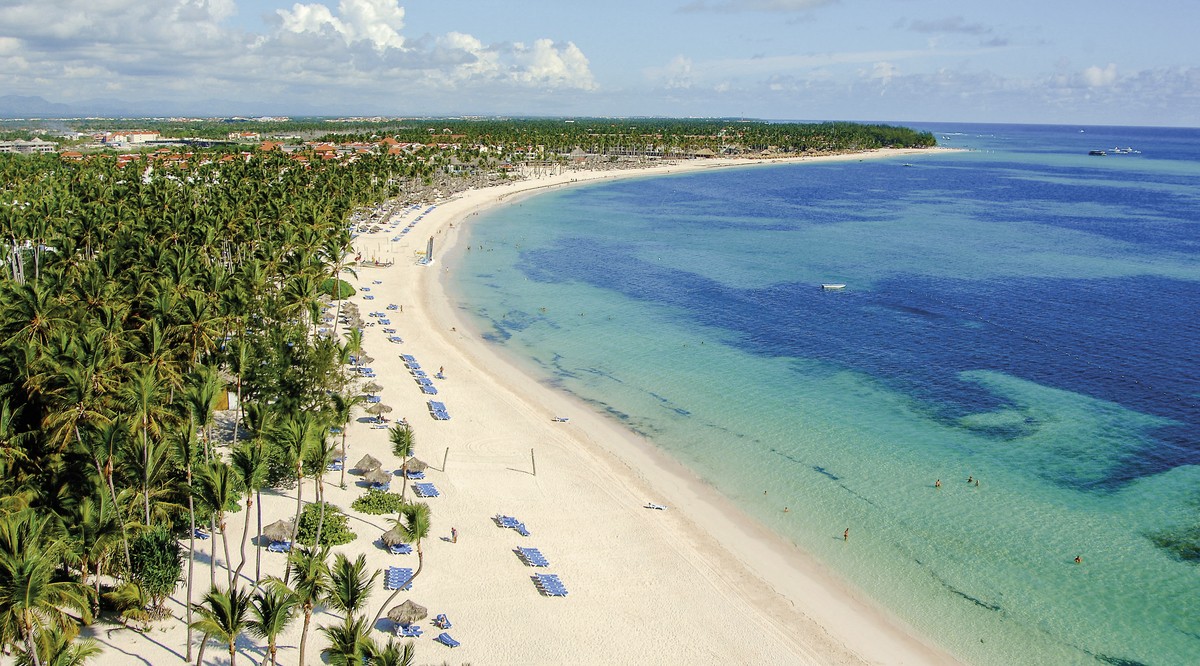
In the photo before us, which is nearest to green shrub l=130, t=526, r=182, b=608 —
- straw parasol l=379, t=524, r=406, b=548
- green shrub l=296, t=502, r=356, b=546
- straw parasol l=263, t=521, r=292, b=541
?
straw parasol l=263, t=521, r=292, b=541

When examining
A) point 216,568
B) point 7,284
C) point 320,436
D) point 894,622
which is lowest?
point 894,622

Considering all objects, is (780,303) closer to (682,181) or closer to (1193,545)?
(1193,545)

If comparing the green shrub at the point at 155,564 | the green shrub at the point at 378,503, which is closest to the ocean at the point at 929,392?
the green shrub at the point at 378,503

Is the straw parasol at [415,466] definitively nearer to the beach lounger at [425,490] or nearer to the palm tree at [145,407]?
the beach lounger at [425,490]

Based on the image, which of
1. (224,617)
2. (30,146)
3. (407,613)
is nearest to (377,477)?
(407,613)

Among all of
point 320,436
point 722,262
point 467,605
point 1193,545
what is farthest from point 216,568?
point 722,262

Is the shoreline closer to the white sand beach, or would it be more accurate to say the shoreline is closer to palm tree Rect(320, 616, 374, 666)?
the white sand beach
